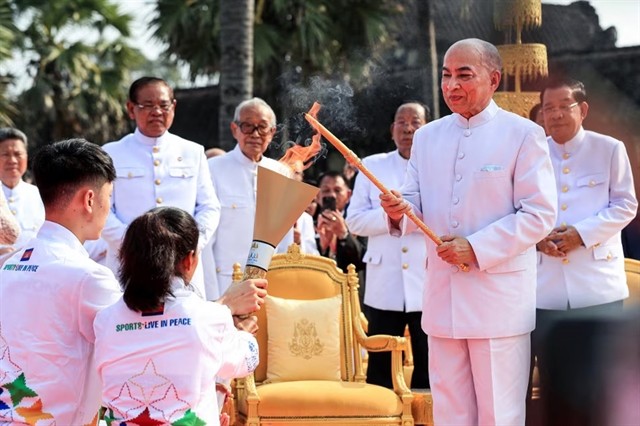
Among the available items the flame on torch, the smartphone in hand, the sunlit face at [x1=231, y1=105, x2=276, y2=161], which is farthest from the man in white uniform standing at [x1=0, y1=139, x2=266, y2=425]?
the smartphone in hand

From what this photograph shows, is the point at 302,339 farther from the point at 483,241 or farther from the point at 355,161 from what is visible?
the point at 355,161

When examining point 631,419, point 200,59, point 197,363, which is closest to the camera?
point 197,363

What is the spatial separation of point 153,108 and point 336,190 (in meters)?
2.34

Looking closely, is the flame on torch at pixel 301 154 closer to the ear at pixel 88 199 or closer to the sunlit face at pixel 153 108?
the ear at pixel 88 199

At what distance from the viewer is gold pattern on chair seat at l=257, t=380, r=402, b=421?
17.4ft

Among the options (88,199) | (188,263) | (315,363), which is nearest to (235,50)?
(315,363)

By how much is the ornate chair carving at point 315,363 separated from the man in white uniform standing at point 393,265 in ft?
0.76

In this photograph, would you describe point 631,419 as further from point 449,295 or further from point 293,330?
point 293,330

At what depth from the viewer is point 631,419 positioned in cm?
505

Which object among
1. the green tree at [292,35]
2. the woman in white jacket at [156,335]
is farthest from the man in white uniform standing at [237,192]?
the green tree at [292,35]

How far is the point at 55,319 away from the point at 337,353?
108 inches

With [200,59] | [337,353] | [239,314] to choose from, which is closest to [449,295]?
[239,314]

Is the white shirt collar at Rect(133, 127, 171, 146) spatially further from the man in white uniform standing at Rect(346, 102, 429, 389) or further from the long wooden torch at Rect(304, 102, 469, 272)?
the long wooden torch at Rect(304, 102, 469, 272)

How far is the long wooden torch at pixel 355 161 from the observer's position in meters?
3.89
